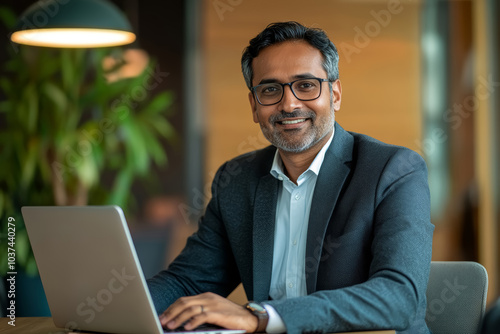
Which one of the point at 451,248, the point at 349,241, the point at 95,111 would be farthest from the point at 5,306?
the point at 451,248

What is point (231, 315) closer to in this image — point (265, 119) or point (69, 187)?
point (265, 119)

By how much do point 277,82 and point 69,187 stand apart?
2.90 meters

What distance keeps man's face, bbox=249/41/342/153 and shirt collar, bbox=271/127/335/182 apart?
34 millimetres

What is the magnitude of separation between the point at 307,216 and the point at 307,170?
6.1 inches

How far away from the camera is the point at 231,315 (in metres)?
1.51

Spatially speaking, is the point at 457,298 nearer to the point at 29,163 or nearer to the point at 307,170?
the point at 307,170

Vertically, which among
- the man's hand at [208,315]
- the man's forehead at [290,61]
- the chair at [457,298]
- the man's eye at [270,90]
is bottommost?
the chair at [457,298]

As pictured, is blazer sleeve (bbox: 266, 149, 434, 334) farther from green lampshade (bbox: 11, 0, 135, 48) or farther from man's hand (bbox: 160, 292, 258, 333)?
green lampshade (bbox: 11, 0, 135, 48)

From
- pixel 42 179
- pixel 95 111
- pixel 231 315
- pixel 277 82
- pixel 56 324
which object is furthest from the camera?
pixel 95 111

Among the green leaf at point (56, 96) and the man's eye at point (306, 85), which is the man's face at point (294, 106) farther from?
the green leaf at point (56, 96)

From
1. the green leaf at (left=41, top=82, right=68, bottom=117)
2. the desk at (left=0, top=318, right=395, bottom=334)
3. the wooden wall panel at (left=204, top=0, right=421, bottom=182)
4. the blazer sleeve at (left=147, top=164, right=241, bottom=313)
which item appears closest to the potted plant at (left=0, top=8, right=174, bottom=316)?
the green leaf at (left=41, top=82, right=68, bottom=117)

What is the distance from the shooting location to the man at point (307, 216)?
1642 mm

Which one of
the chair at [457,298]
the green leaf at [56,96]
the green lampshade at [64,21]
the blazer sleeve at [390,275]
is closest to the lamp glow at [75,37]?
the green lampshade at [64,21]

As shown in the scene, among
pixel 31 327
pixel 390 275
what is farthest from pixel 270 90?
pixel 31 327
